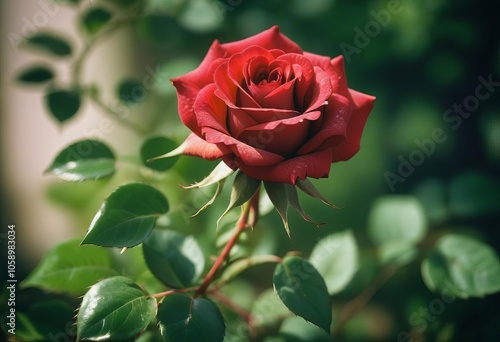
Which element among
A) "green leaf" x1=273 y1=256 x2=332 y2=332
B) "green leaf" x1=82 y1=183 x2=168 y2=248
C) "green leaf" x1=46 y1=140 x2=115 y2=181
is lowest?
"green leaf" x1=273 y1=256 x2=332 y2=332

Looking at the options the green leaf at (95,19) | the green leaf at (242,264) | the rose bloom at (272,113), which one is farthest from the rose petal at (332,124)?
the green leaf at (95,19)

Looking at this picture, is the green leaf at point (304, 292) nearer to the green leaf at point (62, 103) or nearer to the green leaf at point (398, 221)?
the green leaf at point (398, 221)

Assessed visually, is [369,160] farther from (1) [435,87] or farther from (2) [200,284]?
(2) [200,284]

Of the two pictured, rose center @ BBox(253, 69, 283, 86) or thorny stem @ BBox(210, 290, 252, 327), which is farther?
thorny stem @ BBox(210, 290, 252, 327)

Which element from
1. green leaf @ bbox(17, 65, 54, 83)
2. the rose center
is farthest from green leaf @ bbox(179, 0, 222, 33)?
the rose center

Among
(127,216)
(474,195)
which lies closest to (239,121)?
(127,216)

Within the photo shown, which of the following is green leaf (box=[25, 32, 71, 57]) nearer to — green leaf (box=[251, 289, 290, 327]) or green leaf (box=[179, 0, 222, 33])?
green leaf (box=[179, 0, 222, 33])

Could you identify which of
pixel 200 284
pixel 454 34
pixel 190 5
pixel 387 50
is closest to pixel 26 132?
pixel 190 5
